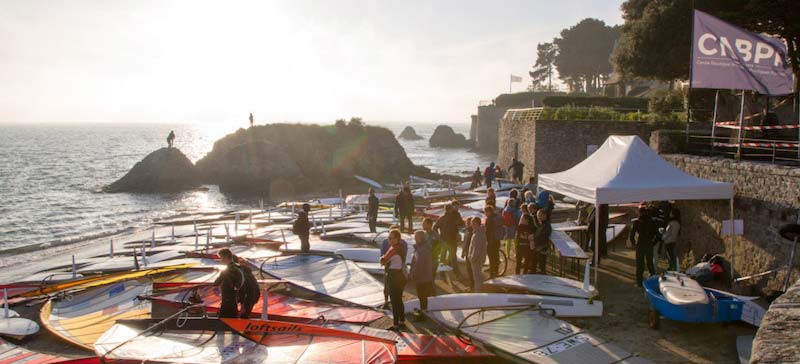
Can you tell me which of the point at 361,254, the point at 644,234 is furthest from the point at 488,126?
the point at 644,234

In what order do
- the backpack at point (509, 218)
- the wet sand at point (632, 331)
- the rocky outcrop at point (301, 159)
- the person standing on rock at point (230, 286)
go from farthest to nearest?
the rocky outcrop at point (301, 159), the backpack at point (509, 218), the person standing on rock at point (230, 286), the wet sand at point (632, 331)

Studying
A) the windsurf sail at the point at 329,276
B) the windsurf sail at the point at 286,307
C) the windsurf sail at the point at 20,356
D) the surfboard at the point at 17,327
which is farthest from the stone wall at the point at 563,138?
the windsurf sail at the point at 20,356

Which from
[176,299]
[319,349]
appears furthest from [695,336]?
[176,299]

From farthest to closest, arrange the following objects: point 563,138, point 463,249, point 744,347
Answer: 1. point 563,138
2. point 463,249
3. point 744,347

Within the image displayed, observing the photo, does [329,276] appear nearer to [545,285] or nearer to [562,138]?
[545,285]

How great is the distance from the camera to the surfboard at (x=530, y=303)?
8.77m

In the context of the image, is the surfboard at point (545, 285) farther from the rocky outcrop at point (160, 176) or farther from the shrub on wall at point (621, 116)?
the rocky outcrop at point (160, 176)

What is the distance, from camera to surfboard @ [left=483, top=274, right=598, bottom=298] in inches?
361

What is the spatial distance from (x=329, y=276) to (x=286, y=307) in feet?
5.07

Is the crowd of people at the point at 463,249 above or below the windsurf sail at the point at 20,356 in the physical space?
above

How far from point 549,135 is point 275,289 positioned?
59.7 ft

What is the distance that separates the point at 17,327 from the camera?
9.95m

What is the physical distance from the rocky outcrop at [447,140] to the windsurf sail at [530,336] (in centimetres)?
10665

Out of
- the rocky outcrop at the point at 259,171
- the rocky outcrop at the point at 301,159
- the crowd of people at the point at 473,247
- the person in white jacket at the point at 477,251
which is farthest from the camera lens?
the rocky outcrop at the point at 301,159
